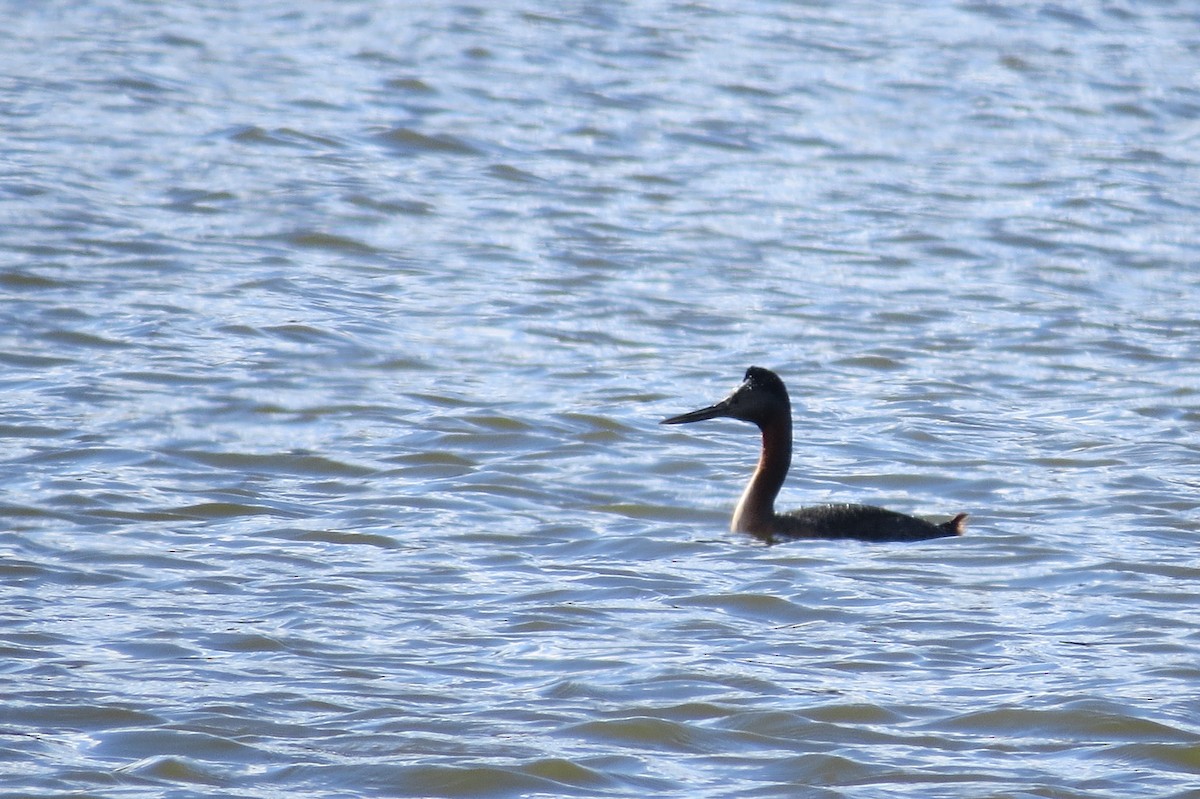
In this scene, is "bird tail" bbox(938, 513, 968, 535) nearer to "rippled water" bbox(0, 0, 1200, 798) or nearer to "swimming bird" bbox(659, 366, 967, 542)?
"swimming bird" bbox(659, 366, 967, 542)

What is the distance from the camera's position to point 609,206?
17438mm

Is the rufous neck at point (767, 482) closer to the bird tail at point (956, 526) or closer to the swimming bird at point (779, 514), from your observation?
the swimming bird at point (779, 514)

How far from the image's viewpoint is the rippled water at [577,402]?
23.5 ft

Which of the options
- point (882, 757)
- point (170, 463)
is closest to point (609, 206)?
point (170, 463)

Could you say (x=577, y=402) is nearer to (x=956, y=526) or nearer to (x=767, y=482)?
(x=767, y=482)

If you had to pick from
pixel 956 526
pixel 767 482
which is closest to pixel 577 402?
pixel 767 482

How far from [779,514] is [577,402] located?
2484 mm

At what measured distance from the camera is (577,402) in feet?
40.2

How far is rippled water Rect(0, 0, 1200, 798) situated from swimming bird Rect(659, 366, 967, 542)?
0.12 metres

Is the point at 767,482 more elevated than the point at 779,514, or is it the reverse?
the point at 767,482

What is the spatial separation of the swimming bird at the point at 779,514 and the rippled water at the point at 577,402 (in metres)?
0.12

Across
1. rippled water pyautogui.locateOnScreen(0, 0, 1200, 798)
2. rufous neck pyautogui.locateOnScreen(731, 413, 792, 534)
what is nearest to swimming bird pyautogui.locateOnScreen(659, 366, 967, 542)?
rufous neck pyautogui.locateOnScreen(731, 413, 792, 534)

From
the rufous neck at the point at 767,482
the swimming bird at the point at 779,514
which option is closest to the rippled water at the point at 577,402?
the swimming bird at the point at 779,514

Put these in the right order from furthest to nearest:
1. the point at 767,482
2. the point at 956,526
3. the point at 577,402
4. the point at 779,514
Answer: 1. the point at 577,402
2. the point at 767,482
3. the point at 779,514
4. the point at 956,526
